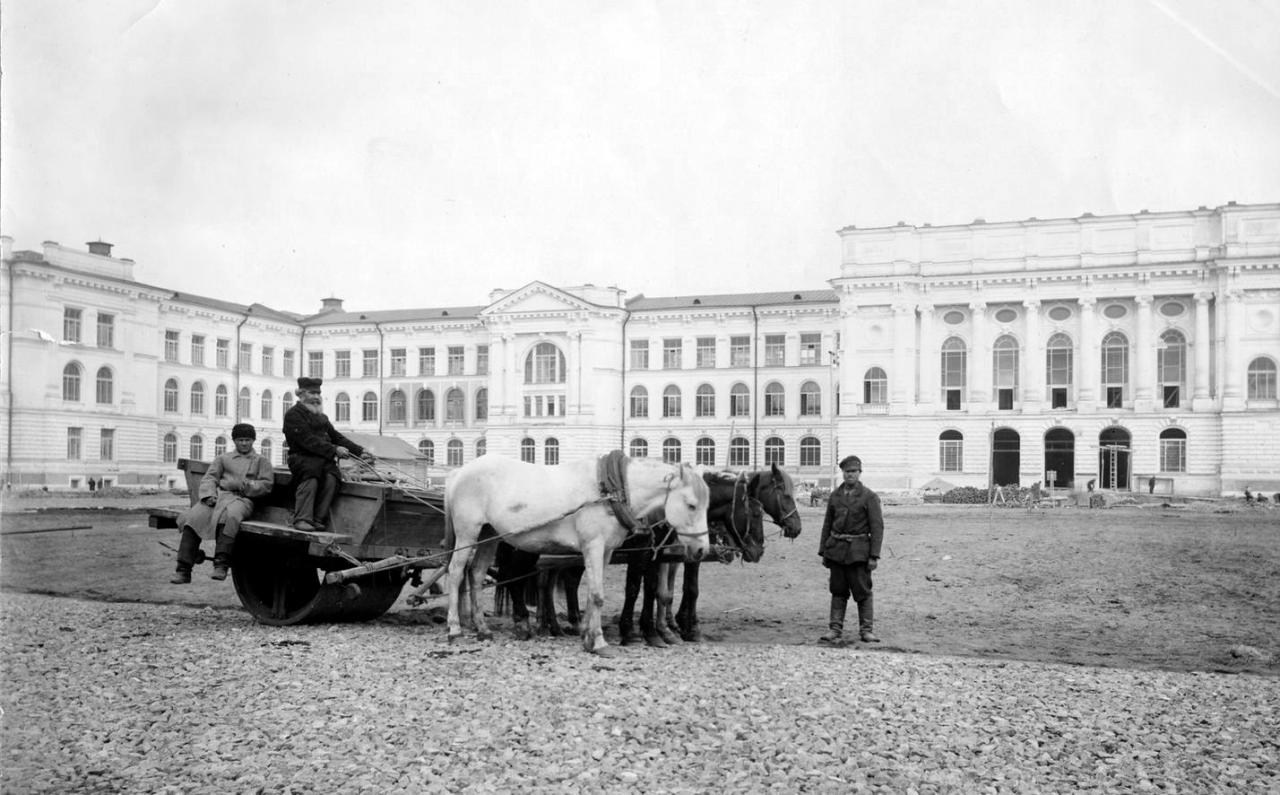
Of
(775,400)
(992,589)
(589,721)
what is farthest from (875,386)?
(589,721)

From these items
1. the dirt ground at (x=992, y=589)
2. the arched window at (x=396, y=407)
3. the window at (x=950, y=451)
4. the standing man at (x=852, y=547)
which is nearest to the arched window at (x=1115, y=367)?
the window at (x=950, y=451)

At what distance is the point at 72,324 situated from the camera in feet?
145

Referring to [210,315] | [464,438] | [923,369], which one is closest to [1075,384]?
[923,369]

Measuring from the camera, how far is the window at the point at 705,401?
7244 centimetres

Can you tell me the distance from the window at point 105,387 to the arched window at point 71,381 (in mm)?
1590

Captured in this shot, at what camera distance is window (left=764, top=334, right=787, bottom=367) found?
70938mm

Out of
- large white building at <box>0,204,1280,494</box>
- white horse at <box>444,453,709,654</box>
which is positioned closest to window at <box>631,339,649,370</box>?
large white building at <box>0,204,1280,494</box>

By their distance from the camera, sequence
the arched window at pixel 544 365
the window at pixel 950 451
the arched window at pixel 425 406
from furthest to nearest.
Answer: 1. the arched window at pixel 425 406
2. the arched window at pixel 544 365
3. the window at pixel 950 451

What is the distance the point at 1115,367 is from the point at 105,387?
50501mm

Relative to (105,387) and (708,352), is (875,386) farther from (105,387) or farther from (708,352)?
(105,387)

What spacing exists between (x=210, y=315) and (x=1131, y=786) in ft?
197

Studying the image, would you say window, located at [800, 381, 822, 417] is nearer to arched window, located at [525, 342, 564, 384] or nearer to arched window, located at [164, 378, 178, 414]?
arched window, located at [525, 342, 564, 384]

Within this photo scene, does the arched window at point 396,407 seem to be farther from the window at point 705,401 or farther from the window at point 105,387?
the window at point 105,387

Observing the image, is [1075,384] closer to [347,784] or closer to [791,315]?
[791,315]
